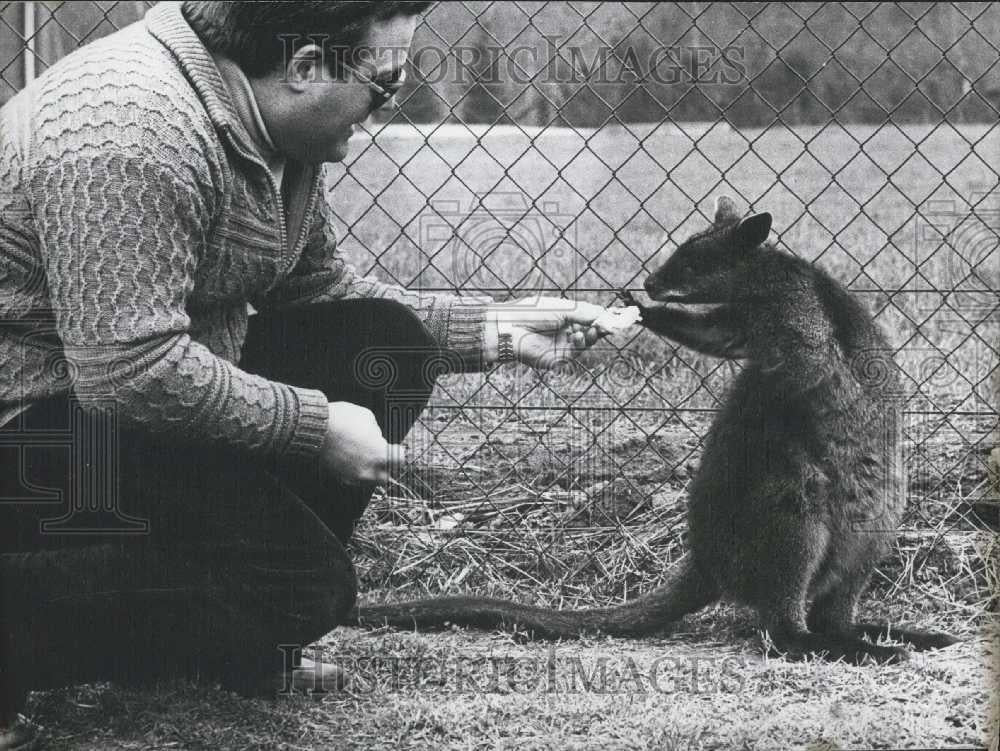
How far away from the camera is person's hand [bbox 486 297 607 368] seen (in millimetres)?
3076

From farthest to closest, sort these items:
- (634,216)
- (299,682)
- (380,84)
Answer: (634,216) → (299,682) → (380,84)

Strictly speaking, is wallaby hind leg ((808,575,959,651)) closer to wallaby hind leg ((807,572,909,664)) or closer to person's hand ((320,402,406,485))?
wallaby hind leg ((807,572,909,664))

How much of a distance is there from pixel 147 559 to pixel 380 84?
3.82 ft

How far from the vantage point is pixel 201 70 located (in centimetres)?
244

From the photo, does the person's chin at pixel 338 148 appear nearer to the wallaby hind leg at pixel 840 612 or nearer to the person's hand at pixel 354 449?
the person's hand at pixel 354 449

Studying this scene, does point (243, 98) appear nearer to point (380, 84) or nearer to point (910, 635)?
point (380, 84)

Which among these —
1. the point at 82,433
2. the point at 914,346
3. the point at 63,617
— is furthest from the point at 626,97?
the point at 63,617

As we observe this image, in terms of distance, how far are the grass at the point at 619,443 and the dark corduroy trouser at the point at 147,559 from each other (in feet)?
0.50

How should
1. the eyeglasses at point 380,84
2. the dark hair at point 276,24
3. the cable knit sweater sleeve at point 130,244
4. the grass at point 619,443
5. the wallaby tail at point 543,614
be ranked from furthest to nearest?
the wallaby tail at point 543,614, the grass at point 619,443, the eyeglasses at point 380,84, the dark hair at point 276,24, the cable knit sweater sleeve at point 130,244

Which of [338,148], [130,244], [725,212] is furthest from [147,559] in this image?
[725,212]

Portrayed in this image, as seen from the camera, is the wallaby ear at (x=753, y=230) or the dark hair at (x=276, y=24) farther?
the wallaby ear at (x=753, y=230)

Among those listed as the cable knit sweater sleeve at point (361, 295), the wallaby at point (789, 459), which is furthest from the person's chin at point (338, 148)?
the wallaby at point (789, 459)

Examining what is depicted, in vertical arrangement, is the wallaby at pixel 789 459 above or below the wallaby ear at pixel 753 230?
below

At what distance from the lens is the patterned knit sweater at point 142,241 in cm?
229
